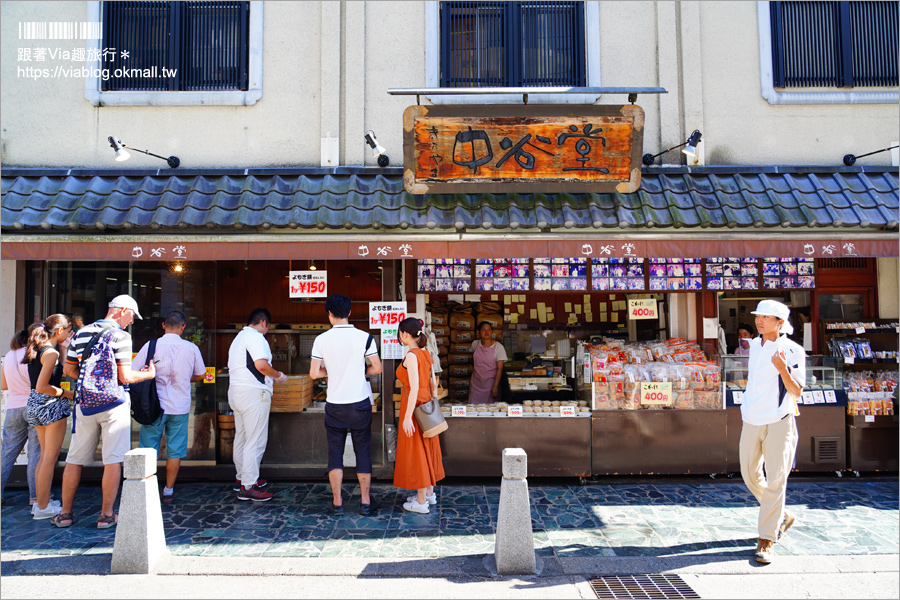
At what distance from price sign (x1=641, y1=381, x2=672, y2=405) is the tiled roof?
83.8 inches

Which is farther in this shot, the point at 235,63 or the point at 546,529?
the point at 235,63

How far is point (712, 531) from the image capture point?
214 inches

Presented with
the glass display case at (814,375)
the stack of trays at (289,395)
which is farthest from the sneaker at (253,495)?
the glass display case at (814,375)

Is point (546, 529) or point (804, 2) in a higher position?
point (804, 2)

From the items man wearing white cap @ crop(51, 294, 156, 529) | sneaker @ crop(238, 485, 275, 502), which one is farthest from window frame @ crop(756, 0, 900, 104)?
man wearing white cap @ crop(51, 294, 156, 529)

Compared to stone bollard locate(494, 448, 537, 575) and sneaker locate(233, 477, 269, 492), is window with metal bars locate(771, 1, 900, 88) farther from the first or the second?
sneaker locate(233, 477, 269, 492)

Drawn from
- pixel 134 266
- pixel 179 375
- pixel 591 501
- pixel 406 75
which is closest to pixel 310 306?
pixel 134 266

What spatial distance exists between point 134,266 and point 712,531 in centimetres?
802

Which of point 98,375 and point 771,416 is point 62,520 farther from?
point 771,416

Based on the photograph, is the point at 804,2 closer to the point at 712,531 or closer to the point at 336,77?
the point at 336,77

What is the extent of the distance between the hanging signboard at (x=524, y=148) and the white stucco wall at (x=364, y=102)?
3.68 ft

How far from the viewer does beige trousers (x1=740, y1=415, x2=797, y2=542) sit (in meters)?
4.75

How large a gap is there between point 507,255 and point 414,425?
2.32 meters

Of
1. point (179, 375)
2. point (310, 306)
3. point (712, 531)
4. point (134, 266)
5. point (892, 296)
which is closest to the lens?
point (712, 531)
